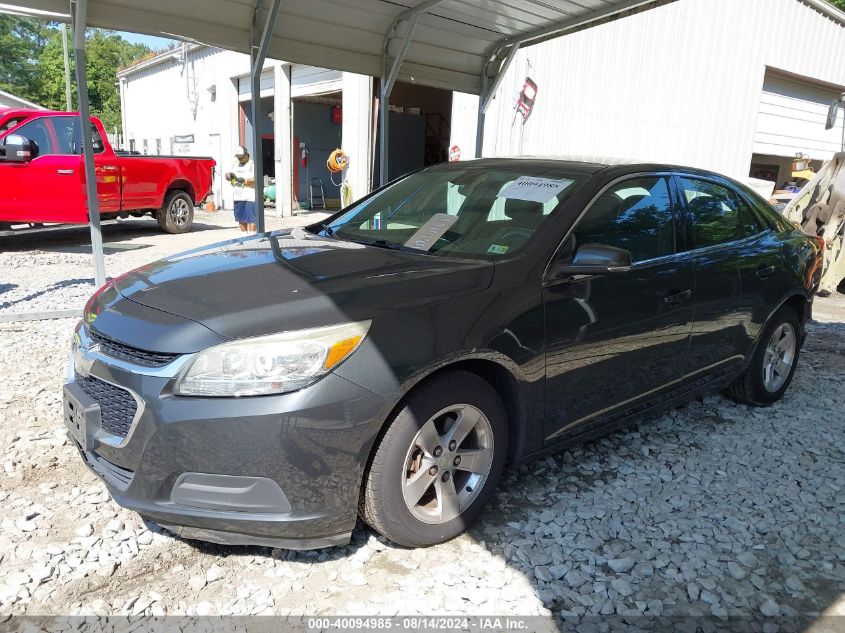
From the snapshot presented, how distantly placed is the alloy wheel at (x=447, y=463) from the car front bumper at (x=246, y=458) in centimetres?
28

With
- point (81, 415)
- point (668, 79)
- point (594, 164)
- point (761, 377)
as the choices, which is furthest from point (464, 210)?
point (668, 79)

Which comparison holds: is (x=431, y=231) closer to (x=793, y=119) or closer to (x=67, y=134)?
(x=67, y=134)

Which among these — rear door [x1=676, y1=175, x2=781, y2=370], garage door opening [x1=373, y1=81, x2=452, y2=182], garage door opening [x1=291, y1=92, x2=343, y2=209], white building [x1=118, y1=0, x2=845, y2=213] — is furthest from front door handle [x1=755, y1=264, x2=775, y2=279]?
garage door opening [x1=291, y1=92, x2=343, y2=209]

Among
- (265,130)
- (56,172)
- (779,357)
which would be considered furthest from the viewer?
(265,130)

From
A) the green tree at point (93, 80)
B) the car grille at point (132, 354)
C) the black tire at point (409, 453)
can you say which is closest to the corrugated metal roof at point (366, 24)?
the car grille at point (132, 354)

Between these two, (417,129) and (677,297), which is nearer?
(677,297)

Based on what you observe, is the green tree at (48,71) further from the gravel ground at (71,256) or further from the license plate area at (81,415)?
the license plate area at (81,415)

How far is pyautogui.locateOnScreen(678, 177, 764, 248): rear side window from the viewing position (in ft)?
12.0

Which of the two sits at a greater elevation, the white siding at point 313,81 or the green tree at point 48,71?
the green tree at point 48,71

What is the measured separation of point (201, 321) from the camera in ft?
7.44

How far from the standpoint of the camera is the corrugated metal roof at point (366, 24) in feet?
15.8

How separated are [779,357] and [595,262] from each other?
8.05 feet

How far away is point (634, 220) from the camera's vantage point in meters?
3.32

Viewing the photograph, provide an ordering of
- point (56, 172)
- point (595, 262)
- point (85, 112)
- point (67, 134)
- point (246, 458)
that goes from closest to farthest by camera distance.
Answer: point (246, 458) < point (595, 262) < point (85, 112) < point (56, 172) < point (67, 134)
